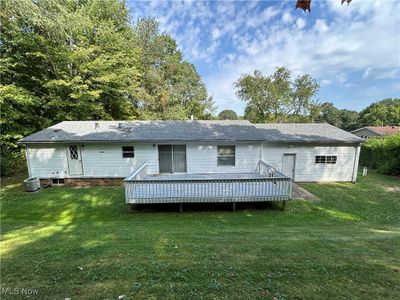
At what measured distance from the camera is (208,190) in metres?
8.24

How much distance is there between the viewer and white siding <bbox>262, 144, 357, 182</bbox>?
12.4 metres

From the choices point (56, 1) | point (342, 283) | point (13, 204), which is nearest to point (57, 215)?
point (13, 204)

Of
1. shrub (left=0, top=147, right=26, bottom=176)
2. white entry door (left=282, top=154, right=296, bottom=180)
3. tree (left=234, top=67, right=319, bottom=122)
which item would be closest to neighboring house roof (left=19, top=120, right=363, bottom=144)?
white entry door (left=282, top=154, right=296, bottom=180)

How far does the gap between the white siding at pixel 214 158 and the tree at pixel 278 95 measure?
69.5 feet

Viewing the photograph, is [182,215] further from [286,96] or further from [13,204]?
[286,96]

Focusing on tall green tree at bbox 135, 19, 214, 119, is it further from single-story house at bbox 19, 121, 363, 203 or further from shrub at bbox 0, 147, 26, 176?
single-story house at bbox 19, 121, 363, 203

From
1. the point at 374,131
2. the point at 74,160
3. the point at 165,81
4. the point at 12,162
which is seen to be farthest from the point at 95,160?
the point at 374,131

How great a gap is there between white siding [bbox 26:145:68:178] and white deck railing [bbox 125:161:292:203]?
19.0 ft

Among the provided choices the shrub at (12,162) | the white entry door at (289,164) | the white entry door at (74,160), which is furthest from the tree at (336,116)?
the shrub at (12,162)

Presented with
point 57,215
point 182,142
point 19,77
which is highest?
point 19,77

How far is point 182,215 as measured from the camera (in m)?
7.96

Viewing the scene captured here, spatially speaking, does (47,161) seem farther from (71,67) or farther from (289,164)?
(289,164)

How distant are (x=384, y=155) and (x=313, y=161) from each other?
771 centimetres

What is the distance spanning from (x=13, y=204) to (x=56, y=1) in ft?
38.2
